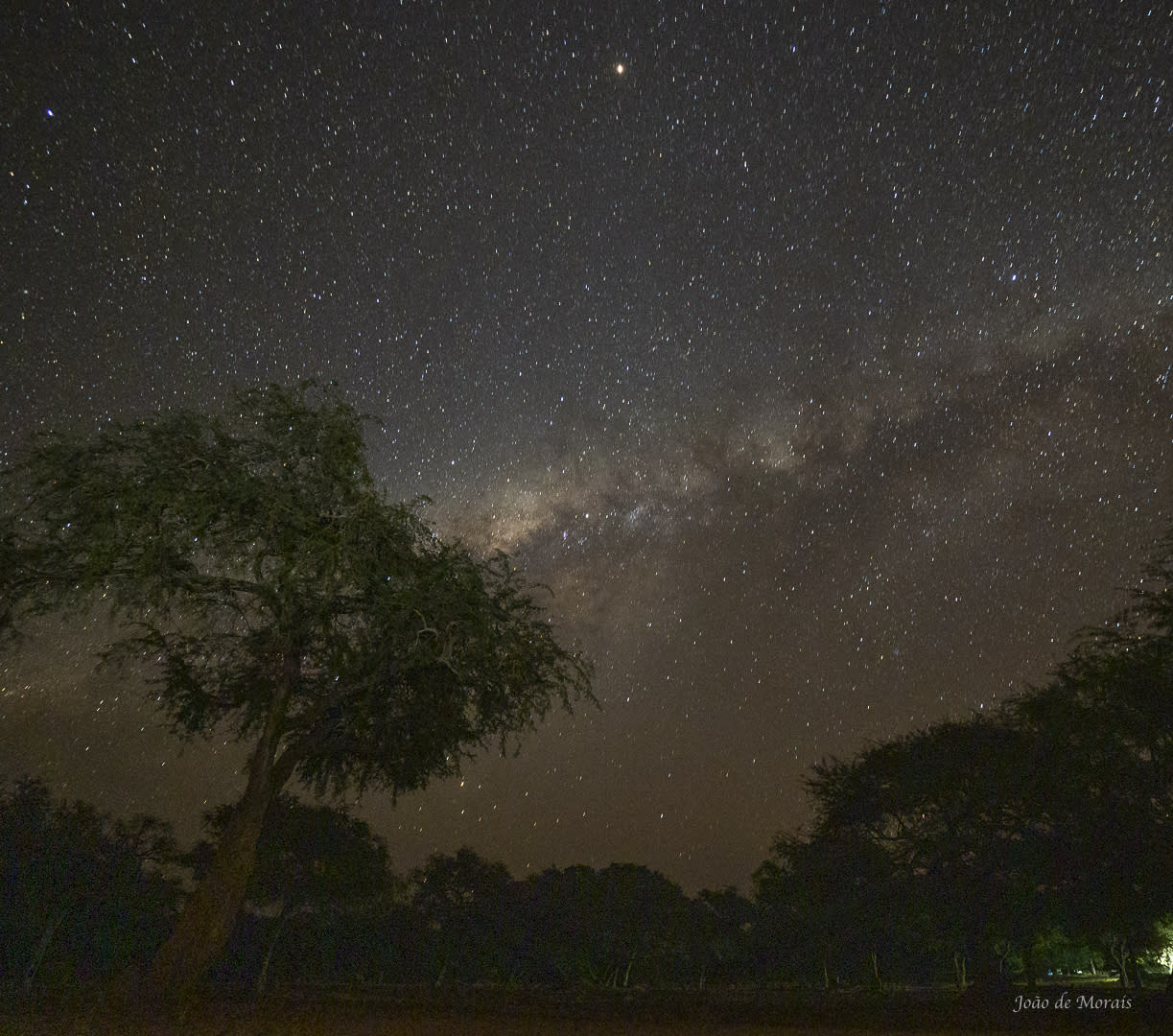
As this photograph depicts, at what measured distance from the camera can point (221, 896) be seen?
18.4 metres

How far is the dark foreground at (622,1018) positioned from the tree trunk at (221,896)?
2.53ft

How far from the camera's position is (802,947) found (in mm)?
67250

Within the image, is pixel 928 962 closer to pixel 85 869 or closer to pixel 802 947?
pixel 802 947

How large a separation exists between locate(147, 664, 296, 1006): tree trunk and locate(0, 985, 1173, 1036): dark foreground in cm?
77

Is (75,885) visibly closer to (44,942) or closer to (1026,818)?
(44,942)

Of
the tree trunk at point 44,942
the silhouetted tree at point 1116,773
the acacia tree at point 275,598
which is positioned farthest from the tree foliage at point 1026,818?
the tree trunk at point 44,942

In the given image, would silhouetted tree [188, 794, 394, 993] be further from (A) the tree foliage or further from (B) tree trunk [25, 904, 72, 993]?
(A) the tree foliage

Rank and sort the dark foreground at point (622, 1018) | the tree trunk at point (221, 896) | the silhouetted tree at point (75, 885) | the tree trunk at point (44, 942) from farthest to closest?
the silhouetted tree at point (75, 885)
the tree trunk at point (44, 942)
the tree trunk at point (221, 896)
the dark foreground at point (622, 1018)

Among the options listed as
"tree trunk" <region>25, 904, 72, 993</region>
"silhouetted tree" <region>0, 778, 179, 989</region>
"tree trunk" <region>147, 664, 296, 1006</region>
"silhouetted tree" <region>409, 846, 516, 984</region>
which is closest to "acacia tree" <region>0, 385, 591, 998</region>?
"tree trunk" <region>147, 664, 296, 1006</region>

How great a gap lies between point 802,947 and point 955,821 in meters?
39.1

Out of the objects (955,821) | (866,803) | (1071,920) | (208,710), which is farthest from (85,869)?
(1071,920)

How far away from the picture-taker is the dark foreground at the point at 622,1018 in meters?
15.2

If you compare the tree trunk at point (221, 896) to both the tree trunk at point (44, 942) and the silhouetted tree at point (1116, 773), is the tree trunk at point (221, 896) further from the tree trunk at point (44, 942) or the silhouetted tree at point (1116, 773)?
the silhouetted tree at point (1116, 773)

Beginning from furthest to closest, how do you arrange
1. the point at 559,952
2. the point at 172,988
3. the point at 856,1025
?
the point at 559,952
the point at 856,1025
the point at 172,988
